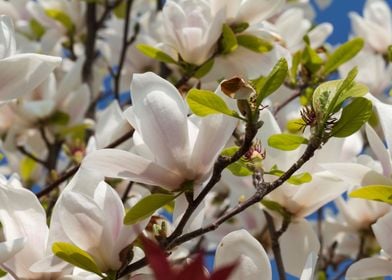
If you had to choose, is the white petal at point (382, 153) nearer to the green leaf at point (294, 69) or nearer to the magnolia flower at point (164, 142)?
the magnolia flower at point (164, 142)

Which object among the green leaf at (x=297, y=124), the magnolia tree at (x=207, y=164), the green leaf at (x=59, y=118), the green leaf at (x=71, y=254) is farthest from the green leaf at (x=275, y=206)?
the green leaf at (x=59, y=118)

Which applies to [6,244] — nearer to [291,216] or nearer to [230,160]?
[230,160]

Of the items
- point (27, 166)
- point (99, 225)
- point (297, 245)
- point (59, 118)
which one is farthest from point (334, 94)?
point (27, 166)

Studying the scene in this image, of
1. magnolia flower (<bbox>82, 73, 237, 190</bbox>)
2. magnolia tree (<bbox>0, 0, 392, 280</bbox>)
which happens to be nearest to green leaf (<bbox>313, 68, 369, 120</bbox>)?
magnolia tree (<bbox>0, 0, 392, 280</bbox>)

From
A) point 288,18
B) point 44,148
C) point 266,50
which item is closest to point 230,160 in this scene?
point 266,50

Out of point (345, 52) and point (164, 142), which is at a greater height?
point (164, 142)

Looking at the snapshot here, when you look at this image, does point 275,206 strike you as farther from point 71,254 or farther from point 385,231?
point 71,254
